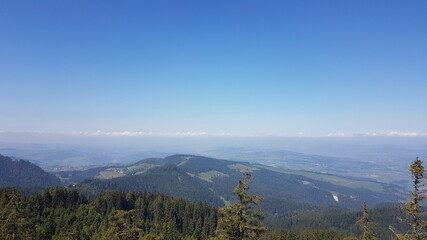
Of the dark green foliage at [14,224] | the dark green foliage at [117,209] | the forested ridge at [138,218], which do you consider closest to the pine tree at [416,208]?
the forested ridge at [138,218]

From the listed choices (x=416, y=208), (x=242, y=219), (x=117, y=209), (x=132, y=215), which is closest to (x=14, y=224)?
(x=242, y=219)

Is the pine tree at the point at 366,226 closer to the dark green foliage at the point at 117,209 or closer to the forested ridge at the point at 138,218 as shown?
the forested ridge at the point at 138,218

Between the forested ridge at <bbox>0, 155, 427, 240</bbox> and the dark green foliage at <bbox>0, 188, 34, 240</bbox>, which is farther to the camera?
the dark green foliage at <bbox>0, 188, 34, 240</bbox>

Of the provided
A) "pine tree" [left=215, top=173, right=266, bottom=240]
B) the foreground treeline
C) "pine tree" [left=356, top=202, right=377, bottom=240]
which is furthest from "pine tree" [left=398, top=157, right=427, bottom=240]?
the foreground treeline

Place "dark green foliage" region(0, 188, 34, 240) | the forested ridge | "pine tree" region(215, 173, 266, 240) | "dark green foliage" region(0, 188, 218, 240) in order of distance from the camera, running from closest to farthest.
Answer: "pine tree" region(215, 173, 266, 240) < the forested ridge < "dark green foliage" region(0, 188, 34, 240) < "dark green foliage" region(0, 188, 218, 240)

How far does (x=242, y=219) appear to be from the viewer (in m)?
22.1

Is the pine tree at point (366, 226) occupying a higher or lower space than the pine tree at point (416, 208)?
lower

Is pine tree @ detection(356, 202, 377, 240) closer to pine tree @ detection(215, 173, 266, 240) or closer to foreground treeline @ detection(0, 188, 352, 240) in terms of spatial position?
pine tree @ detection(215, 173, 266, 240)

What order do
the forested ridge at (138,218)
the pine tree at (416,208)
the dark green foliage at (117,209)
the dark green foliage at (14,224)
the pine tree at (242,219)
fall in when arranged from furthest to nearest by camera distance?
1. the dark green foliage at (117,209)
2. the dark green foliage at (14,224)
3. the pine tree at (416,208)
4. the forested ridge at (138,218)
5. the pine tree at (242,219)

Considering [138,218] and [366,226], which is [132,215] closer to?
[138,218]

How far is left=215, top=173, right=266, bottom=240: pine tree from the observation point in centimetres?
2138

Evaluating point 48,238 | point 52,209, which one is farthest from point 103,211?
point 48,238

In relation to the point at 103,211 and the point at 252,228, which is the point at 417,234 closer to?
the point at 252,228

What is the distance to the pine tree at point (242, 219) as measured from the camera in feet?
70.1
